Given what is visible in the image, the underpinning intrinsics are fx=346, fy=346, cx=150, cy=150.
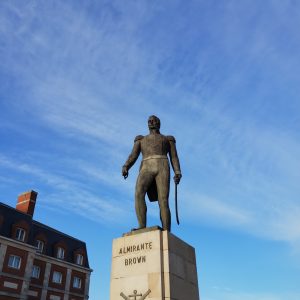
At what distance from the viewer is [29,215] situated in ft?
131

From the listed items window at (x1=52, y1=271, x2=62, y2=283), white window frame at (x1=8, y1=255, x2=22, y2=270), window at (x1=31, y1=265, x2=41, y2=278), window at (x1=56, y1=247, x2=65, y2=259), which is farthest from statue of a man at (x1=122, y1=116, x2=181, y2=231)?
window at (x1=56, y1=247, x2=65, y2=259)

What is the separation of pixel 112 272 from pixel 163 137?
12.5ft

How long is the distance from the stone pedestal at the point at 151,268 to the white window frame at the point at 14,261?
30291 millimetres

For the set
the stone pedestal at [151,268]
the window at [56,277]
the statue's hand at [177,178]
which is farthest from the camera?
the window at [56,277]

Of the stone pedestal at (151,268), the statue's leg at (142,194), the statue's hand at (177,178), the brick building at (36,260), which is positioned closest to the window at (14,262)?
the brick building at (36,260)

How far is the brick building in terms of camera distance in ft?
113

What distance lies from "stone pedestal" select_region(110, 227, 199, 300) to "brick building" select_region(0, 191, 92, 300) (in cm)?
2988

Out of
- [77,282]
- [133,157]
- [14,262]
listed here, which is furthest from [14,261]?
[133,157]

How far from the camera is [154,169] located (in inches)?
360

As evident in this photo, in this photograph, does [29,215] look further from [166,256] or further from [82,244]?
[166,256]

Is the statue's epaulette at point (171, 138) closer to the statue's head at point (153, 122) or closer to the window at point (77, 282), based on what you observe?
the statue's head at point (153, 122)

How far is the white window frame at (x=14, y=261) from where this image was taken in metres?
34.5

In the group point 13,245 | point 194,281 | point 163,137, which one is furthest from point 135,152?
point 13,245

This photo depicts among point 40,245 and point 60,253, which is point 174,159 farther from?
point 60,253
